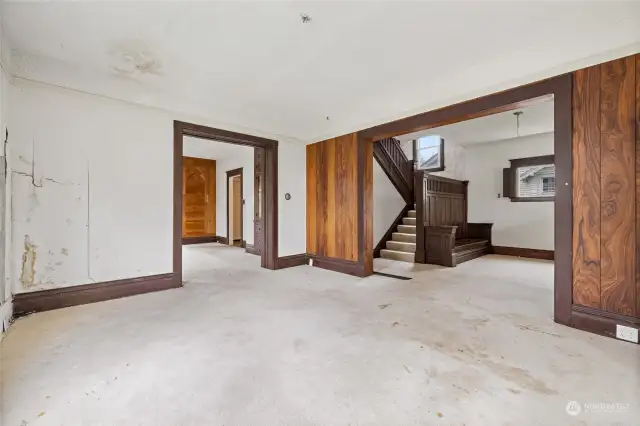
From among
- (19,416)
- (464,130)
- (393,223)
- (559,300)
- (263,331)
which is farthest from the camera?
(393,223)

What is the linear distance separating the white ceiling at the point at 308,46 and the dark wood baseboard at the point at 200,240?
227 inches

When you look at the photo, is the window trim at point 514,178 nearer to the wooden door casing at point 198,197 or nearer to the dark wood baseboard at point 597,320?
the dark wood baseboard at point 597,320

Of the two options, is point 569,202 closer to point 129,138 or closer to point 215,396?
point 215,396

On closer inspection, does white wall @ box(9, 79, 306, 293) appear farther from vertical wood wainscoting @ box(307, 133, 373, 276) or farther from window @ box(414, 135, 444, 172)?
window @ box(414, 135, 444, 172)

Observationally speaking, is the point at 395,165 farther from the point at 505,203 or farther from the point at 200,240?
→ the point at 200,240

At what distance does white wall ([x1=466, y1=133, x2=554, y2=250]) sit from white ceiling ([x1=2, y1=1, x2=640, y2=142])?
4485mm

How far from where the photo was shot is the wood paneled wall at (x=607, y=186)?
2.30m

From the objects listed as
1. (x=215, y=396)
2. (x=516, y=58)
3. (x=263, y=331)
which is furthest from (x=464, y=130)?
(x=215, y=396)

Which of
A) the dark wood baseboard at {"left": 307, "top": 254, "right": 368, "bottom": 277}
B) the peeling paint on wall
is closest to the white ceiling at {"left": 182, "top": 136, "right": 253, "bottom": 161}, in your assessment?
the dark wood baseboard at {"left": 307, "top": 254, "right": 368, "bottom": 277}

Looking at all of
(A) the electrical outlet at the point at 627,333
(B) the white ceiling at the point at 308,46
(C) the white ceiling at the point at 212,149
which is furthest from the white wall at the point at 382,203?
(A) the electrical outlet at the point at 627,333

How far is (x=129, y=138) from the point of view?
3549mm

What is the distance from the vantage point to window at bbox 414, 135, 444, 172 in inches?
303

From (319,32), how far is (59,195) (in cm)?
319

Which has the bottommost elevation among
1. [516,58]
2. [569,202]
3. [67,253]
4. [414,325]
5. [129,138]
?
[414,325]
